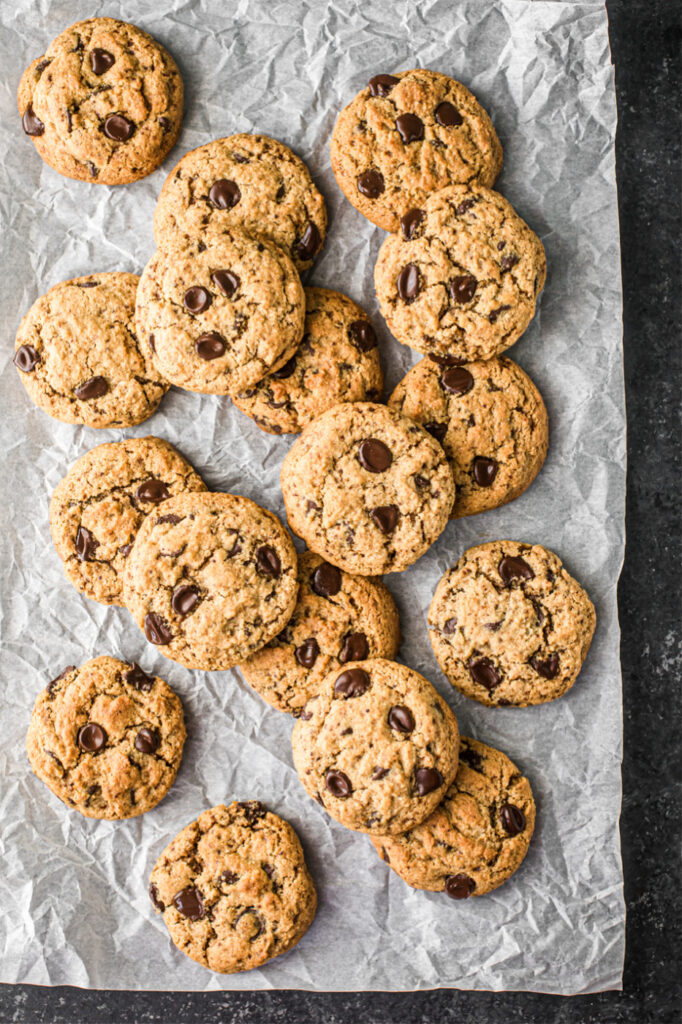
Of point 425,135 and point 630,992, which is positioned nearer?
point 425,135

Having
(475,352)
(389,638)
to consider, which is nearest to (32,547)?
(389,638)

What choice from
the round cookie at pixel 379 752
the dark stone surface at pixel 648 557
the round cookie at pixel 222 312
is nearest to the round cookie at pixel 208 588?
the round cookie at pixel 379 752

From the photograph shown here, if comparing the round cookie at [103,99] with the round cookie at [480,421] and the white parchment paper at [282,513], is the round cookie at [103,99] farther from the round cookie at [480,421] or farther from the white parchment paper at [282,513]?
the round cookie at [480,421]

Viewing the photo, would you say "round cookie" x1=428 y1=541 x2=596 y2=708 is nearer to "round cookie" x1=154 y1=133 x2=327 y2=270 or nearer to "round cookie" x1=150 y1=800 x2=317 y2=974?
"round cookie" x1=150 y1=800 x2=317 y2=974

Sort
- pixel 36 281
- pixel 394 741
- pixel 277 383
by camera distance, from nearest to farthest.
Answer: pixel 394 741 → pixel 277 383 → pixel 36 281

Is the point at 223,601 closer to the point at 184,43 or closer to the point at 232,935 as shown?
the point at 232,935

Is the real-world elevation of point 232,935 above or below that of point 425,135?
below

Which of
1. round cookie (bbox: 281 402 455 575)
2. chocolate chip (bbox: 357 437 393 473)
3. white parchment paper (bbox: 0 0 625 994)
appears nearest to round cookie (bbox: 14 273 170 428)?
white parchment paper (bbox: 0 0 625 994)
